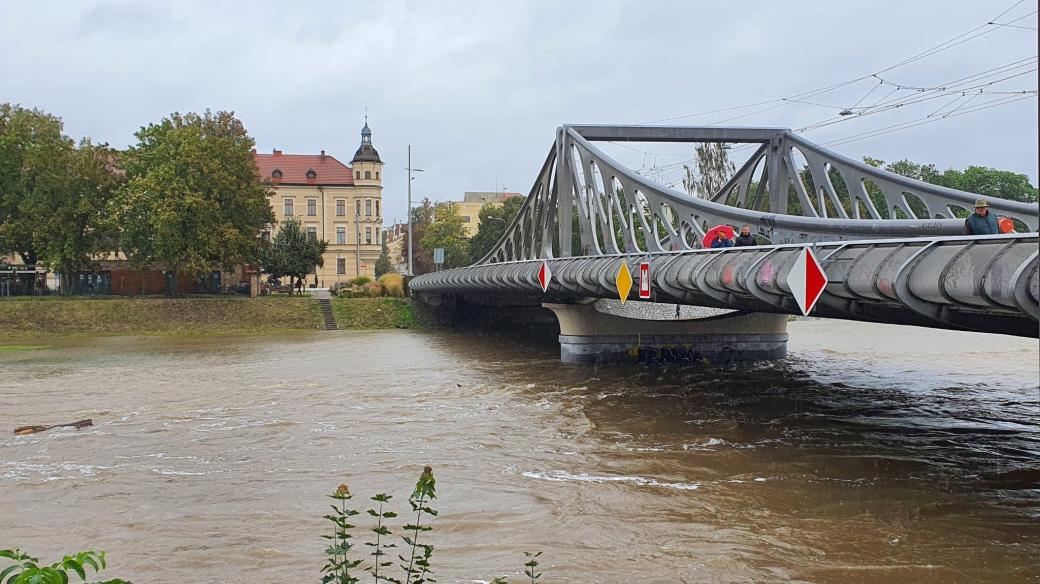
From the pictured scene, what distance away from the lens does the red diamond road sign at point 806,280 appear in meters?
11.9

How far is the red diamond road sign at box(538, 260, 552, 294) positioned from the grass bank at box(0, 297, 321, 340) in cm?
2443

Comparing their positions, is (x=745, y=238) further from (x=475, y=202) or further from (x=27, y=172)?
(x=475, y=202)

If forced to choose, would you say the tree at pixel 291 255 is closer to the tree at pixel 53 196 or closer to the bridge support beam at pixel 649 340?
the tree at pixel 53 196

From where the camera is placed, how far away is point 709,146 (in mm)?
68188

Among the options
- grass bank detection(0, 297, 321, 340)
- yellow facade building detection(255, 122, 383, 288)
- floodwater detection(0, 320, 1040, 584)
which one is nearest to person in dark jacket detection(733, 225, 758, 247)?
floodwater detection(0, 320, 1040, 584)

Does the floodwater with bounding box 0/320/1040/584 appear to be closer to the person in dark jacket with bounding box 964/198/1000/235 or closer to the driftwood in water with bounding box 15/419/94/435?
the driftwood in water with bounding box 15/419/94/435

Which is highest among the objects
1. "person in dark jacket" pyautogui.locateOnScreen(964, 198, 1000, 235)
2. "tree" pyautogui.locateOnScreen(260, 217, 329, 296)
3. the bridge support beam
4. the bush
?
"tree" pyautogui.locateOnScreen(260, 217, 329, 296)

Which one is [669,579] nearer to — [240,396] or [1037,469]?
[1037,469]

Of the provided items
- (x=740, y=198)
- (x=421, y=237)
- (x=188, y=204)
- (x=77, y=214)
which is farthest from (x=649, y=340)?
(x=421, y=237)

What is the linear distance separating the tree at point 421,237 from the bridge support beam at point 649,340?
159 feet

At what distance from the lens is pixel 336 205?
3435 inches

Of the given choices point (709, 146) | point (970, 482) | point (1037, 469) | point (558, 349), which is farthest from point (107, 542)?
point (709, 146)

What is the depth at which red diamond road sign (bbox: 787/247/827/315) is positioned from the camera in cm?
1193

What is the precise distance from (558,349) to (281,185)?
5451 cm
